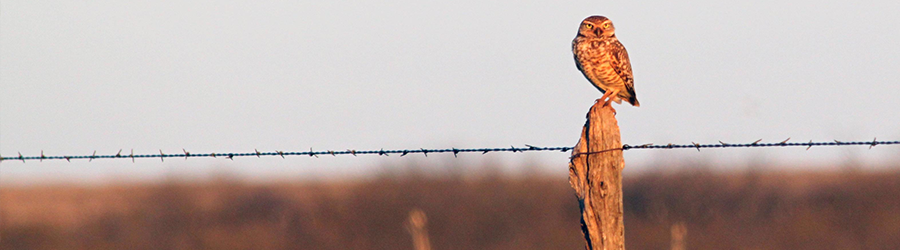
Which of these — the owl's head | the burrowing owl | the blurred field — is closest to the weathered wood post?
the burrowing owl

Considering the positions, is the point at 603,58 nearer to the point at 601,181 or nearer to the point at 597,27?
the point at 597,27

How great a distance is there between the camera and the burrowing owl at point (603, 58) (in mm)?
6641

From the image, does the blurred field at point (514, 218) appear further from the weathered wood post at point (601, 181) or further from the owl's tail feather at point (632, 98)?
the weathered wood post at point (601, 181)

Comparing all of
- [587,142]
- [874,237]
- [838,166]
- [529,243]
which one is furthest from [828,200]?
[587,142]

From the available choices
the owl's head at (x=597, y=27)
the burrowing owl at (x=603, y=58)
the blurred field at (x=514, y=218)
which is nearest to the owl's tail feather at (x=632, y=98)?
the burrowing owl at (x=603, y=58)

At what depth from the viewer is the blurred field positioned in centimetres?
1159

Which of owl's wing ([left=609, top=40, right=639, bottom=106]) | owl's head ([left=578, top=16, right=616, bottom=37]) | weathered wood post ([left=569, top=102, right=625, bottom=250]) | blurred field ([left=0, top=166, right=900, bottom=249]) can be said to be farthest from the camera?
blurred field ([left=0, top=166, right=900, bottom=249])

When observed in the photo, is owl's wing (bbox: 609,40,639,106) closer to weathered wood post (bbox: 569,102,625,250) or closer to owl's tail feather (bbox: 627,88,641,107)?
owl's tail feather (bbox: 627,88,641,107)

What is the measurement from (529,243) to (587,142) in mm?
8667

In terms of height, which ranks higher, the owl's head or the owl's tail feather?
the owl's head

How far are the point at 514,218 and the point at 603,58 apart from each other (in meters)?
6.24

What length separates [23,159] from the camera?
450 cm

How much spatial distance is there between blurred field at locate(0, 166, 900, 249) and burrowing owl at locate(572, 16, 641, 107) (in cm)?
453

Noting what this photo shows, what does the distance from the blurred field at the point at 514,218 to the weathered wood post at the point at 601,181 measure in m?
7.89
